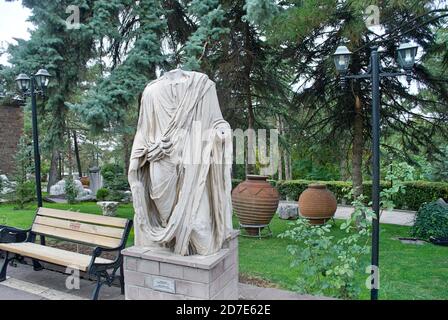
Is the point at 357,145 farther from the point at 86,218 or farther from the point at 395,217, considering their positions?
the point at 86,218

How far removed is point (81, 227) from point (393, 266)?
4.78m

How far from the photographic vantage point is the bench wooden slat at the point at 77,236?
379 centimetres

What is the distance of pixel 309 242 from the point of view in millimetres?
3523

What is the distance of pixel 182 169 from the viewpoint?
3061mm

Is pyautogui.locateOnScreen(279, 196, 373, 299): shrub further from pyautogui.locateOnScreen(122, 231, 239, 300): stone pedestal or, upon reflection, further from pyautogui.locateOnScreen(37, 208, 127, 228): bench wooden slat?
pyautogui.locateOnScreen(37, 208, 127, 228): bench wooden slat

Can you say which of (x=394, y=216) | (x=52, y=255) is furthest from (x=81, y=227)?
(x=394, y=216)

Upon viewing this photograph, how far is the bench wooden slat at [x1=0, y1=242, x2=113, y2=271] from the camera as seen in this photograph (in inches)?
141

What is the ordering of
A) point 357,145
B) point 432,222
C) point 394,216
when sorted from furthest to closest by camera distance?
point 394,216 < point 357,145 < point 432,222

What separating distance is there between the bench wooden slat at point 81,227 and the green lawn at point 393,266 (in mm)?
2060

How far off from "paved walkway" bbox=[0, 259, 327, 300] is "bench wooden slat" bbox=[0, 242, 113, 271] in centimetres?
35

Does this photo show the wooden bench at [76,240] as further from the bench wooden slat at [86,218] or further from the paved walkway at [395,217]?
the paved walkway at [395,217]

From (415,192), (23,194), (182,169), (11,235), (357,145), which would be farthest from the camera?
(415,192)
